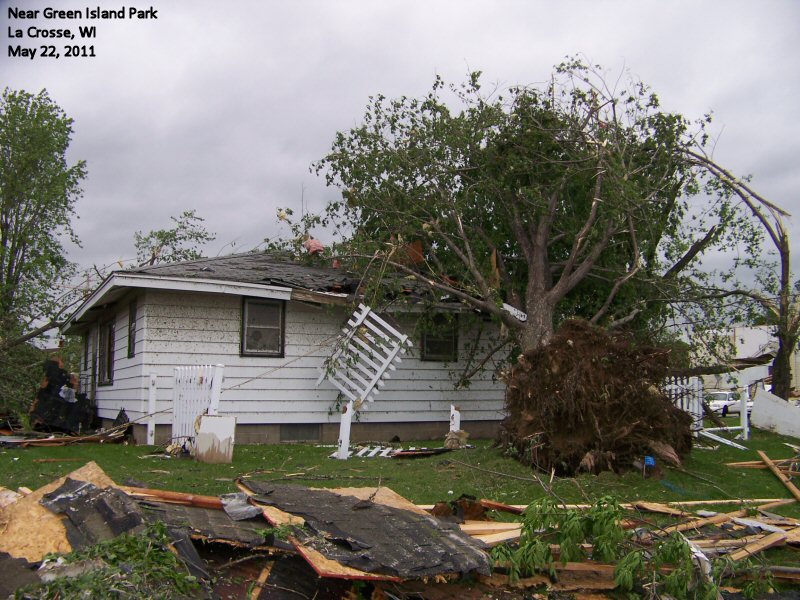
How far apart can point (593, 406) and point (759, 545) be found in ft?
9.88

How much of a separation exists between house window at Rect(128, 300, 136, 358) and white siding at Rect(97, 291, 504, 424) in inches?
10.1

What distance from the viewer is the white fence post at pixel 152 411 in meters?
11.8

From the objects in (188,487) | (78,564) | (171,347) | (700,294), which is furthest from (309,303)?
(78,564)

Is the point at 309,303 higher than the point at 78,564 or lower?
higher

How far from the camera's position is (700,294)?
44.6 ft

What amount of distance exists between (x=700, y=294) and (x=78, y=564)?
12484 mm

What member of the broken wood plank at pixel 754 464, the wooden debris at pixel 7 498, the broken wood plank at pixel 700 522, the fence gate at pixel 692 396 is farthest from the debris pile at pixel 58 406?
the broken wood plank at pixel 700 522

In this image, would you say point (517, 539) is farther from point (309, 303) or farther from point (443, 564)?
point (309, 303)

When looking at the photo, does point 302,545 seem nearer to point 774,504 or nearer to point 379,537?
point 379,537

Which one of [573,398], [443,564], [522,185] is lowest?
[443,564]

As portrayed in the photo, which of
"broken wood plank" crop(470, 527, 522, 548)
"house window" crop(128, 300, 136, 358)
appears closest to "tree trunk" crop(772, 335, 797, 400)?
"broken wood plank" crop(470, 527, 522, 548)

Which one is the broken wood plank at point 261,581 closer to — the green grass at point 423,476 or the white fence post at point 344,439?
the green grass at point 423,476

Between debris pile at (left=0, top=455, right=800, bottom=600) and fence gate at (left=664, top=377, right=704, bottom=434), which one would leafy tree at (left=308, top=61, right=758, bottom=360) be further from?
debris pile at (left=0, top=455, right=800, bottom=600)

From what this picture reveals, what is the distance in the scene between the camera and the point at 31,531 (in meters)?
4.32
